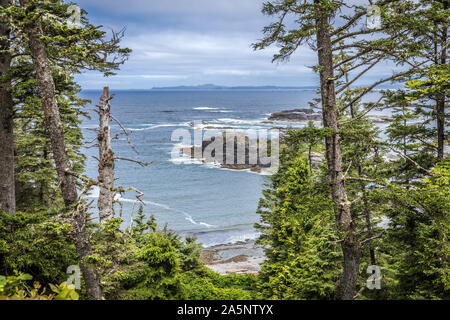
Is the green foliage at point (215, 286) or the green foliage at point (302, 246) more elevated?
the green foliage at point (302, 246)

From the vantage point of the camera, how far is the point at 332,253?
968cm

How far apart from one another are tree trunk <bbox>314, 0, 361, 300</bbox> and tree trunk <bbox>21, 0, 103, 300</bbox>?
5649mm

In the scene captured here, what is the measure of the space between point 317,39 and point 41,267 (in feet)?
26.2

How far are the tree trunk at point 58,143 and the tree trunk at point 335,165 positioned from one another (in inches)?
222

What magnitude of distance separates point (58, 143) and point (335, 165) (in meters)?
6.14

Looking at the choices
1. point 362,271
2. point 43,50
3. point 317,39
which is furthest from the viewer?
point 362,271

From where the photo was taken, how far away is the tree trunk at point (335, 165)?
6.73 metres

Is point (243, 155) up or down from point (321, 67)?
down

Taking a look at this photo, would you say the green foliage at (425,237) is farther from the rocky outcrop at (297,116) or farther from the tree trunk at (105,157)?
the rocky outcrop at (297,116)

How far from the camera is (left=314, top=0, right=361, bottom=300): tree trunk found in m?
6.73

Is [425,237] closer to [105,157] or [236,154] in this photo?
[105,157]

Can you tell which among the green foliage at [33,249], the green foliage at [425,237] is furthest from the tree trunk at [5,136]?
the green foliage at [425,237]
